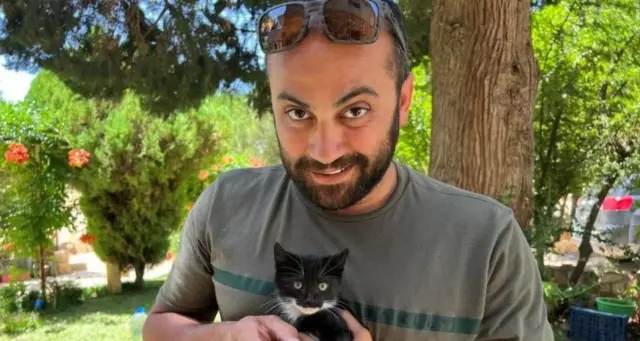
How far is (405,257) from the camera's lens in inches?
48.9

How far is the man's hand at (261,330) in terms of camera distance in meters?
1.18

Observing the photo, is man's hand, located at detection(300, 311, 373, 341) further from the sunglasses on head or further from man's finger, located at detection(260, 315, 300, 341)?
the sunglasses on head

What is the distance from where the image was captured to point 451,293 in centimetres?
123

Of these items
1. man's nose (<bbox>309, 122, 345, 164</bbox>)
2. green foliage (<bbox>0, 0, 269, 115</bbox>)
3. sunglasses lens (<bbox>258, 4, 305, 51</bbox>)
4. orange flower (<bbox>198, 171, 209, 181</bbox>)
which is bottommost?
orange flower (<bbox>198, 171, 209, 181</bbox>)

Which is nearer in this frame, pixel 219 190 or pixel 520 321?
pixel 520 321

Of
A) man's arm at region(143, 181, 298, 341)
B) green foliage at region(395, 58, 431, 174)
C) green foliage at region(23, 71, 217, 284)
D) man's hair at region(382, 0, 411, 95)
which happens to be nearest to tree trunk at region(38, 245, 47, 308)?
green foliage at region(23, 71, 217, 284)

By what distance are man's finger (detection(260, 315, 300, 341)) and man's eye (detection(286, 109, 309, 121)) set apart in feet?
1.46

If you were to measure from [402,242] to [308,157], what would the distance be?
11.4 inches

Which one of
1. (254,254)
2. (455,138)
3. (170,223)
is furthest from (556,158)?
(254,254)

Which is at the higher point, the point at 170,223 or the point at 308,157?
the point at 308,157

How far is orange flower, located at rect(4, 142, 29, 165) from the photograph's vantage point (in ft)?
25.2

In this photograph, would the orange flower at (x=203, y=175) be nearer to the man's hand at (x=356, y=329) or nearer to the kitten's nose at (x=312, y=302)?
the kitten's nose at (x=312, y=302)

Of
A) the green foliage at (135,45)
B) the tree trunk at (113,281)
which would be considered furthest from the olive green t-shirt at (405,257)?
the tree trunk at (113,281)

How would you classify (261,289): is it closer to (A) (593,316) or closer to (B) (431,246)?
(B) (431,246)
